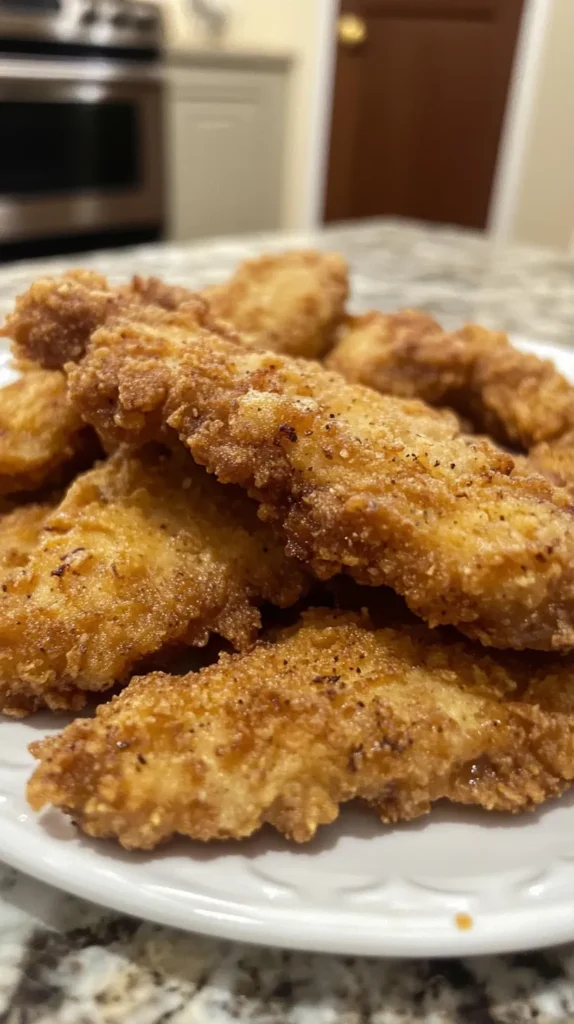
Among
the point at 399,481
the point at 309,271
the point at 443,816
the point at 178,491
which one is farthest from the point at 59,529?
the point at 309,271

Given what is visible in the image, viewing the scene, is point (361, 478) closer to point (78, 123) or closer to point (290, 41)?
point (78, 123)

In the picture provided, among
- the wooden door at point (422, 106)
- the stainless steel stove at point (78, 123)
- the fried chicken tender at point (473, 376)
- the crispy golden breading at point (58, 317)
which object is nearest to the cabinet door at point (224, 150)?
the stainless steel stove at point (78, 123)

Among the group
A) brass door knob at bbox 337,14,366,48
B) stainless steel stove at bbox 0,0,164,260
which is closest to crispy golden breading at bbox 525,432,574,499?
stainless steel stove at bbox 0,0,164,260

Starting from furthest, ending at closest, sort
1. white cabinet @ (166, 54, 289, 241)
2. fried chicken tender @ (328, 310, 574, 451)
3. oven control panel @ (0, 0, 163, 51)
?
1. white cabinet @ (166, 54, 289, 241)
2. oven control panel @ (0, 0, 163, 51)
3. fried chicken tender @ (328, 310, 574, 451)

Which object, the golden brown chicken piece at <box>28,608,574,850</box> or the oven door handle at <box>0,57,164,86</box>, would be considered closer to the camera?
the golden brown chicken piece at <box>28,608,574,850</box>

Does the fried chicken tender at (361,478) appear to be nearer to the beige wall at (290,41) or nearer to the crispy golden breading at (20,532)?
the crispy golden breading at (20,532)

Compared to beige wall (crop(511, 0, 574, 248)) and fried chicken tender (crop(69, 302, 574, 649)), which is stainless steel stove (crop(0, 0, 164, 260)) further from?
fried chicken tender (crop(69, 302, 574, 649))

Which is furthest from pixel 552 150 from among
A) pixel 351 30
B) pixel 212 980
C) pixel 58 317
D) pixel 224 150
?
pixel 212 980
